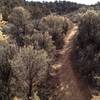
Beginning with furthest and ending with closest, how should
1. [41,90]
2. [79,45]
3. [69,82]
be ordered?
[79,45] → [69,82] → [41,90]

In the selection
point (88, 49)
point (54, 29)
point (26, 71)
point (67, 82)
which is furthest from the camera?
point (54, 29)

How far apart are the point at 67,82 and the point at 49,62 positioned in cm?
480

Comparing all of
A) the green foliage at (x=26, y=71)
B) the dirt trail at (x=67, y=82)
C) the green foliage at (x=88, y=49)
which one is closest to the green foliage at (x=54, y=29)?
the dirt trail at (x=67, y=82)

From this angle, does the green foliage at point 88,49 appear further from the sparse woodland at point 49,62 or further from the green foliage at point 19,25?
the green foliage at point 19,25

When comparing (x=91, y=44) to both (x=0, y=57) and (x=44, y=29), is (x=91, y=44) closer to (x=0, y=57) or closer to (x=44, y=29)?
(x=44, y=29)

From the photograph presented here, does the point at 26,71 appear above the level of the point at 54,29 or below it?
above

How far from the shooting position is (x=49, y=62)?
154 ft

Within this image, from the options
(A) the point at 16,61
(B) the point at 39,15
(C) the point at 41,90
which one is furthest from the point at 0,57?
(B) the point at 39,15

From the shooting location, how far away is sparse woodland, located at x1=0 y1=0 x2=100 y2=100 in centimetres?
3728

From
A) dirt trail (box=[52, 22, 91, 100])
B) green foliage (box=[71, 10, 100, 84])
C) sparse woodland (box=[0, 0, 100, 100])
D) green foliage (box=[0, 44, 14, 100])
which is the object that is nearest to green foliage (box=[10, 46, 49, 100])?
sparse woodland (box=[0, 0, 100, 100])

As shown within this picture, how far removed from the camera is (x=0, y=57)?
124 ft

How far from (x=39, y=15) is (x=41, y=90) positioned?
67586 mm

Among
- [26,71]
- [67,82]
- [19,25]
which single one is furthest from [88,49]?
[19,25]

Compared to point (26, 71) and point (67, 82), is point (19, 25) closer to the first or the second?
point (67, 82)
